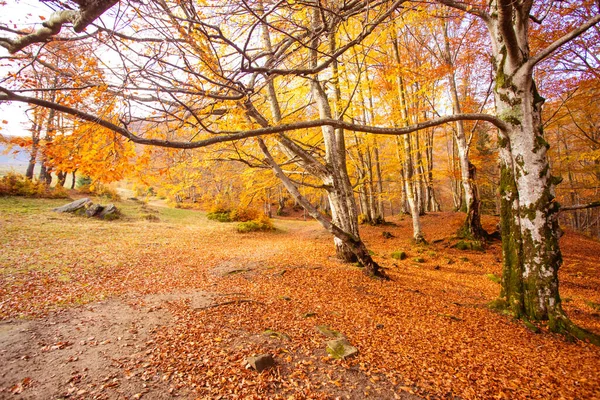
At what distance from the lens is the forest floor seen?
276 cm

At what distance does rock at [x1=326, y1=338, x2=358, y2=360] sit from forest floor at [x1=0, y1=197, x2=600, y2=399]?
0.09 m

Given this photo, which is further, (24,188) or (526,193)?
(24,188)

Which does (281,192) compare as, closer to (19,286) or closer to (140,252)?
(140,252)

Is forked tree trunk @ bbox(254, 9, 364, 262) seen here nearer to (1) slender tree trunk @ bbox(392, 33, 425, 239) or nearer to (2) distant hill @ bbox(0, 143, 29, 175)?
(1) slender tree trunk @ bbox(392, 33, 425, 239)

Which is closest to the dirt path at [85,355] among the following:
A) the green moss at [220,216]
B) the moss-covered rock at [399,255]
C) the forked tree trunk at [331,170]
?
the forked tree trunk at [331,170]

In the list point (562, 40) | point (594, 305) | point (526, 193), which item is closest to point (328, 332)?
point (526, 193)

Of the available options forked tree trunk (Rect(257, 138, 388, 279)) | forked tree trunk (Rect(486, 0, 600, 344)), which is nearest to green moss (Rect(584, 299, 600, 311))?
forked tree trunk (Rect(486, 0, 600, 344))

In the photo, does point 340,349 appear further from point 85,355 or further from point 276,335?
point 85,355

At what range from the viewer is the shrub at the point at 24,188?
13969mm

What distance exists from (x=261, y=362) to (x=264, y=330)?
0.86 m

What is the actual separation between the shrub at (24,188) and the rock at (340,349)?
19.1 meters

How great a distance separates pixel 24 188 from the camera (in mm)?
14500

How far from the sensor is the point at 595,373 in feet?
10.3

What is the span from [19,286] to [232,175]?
17.5 ft
